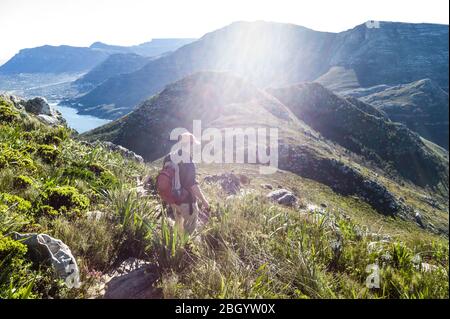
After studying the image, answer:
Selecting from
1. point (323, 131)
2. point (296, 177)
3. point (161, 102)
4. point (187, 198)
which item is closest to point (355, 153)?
point (323, 131)

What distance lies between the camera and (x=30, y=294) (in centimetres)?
385

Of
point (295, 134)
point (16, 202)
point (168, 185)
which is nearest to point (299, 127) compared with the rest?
point (295, 134)

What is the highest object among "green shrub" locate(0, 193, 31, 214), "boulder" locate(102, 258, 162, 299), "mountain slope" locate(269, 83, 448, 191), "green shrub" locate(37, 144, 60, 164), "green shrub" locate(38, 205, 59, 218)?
"green shrub" locate(37, 144, 60, 164)

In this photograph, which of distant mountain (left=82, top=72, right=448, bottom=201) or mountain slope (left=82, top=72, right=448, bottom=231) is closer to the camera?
mountain slope (left=82, top=72, right=448, bottom=231)

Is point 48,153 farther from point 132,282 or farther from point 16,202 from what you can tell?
point 132,282

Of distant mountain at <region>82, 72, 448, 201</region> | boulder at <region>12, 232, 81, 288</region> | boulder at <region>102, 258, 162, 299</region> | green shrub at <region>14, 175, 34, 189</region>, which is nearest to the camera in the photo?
boulder at <region>12, 232, 81, 288</region>

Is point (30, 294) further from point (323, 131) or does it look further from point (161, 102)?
point (323, 131)

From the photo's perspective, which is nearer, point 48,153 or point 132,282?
point 132,282

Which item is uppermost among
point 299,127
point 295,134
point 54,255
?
point 54,255

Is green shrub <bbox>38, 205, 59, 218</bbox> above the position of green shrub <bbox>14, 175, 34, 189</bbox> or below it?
below

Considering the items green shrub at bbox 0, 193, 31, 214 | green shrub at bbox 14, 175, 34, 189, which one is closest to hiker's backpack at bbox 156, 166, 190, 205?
green shrub at bbox 0, 193, 31, 214

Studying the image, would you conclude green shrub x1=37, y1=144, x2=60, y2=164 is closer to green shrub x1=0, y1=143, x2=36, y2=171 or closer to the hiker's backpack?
green shrub x1=0, y1=143, x2=36, y2=171

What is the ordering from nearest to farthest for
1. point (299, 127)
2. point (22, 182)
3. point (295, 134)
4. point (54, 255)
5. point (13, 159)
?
point (54, 255), point (22, 182), point (13, 159), point (295, 134), point (299, 127)
